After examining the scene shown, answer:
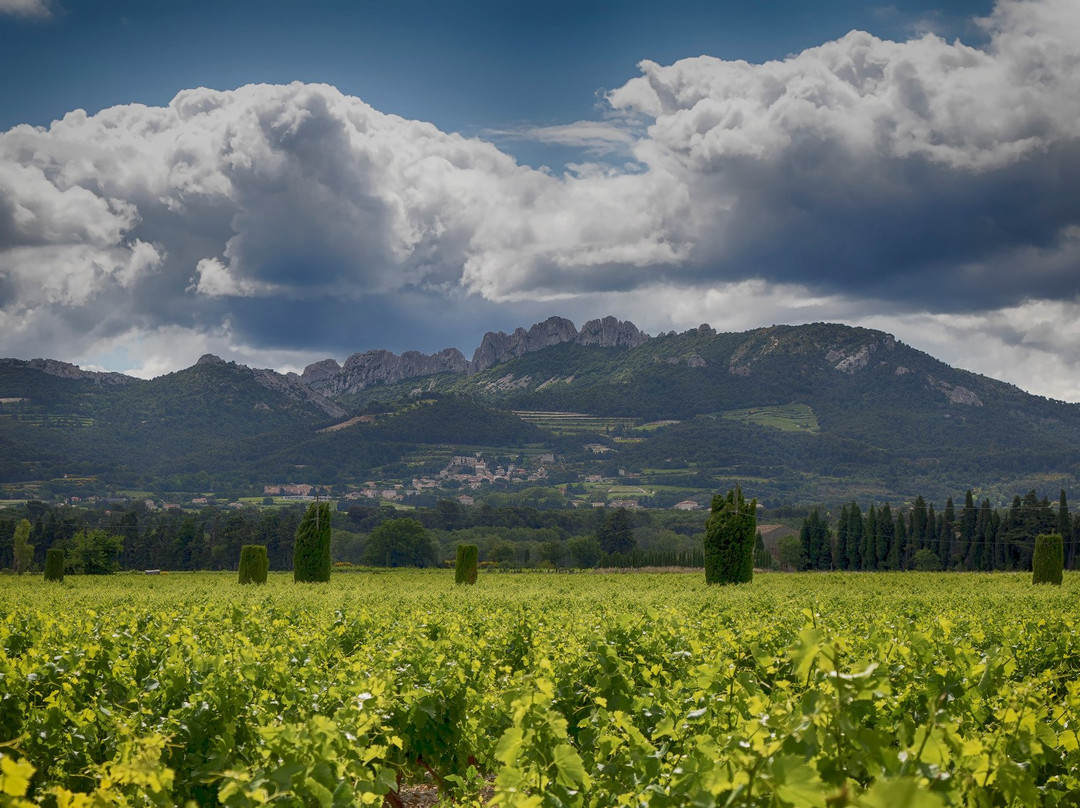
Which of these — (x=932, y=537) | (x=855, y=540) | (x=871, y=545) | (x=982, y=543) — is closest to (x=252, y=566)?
(x=871, y=545)

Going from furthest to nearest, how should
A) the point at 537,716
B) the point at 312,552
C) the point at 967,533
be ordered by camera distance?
the point at 967,533
the point at 312,552
the point at 537,716

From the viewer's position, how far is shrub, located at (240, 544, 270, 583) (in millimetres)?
38781

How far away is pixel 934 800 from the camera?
5.51 feet

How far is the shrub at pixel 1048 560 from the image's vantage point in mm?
35281

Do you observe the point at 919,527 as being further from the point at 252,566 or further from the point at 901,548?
the point at 252,566

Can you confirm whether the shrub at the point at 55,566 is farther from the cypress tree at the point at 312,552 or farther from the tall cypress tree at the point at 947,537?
the tall cypress tree at the point at 947,537

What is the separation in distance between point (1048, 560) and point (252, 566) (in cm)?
3223

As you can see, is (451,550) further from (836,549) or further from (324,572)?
(324,572)

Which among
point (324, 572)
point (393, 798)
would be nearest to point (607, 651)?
point (393, 798)

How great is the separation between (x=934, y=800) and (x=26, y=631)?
12.3 meters

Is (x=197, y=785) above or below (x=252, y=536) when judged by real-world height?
above

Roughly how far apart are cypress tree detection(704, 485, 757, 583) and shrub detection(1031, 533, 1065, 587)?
35.4 feet

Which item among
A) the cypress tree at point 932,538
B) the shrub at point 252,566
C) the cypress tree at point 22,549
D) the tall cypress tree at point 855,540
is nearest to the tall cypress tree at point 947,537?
the cypress tree at point 932,538

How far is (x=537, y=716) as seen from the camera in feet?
13.7
